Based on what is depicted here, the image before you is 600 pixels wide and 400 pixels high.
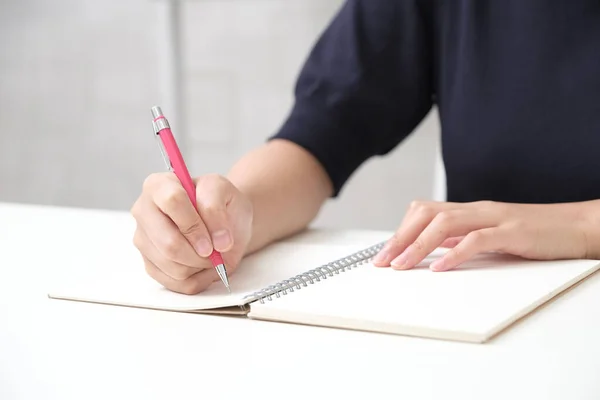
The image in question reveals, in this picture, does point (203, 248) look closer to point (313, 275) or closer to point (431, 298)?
point (313, 275)

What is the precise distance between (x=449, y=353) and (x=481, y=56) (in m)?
0.64

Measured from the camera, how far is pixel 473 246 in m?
0.74

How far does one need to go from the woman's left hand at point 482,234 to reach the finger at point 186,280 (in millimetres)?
152

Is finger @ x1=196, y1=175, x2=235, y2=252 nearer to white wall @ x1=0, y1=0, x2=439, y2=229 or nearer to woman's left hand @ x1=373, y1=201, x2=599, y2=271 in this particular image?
woman's left hand @ x1=373, y1=201, x2=599, y2=271

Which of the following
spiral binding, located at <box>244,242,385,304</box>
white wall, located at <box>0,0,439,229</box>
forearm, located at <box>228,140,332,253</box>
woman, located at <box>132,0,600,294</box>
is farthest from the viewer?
white wall, located at <box>0,0,439,229</box>

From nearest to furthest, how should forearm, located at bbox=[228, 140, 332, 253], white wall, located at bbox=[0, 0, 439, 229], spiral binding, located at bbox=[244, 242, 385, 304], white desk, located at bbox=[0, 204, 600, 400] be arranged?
white desk, located at bbox=[0, 204, 600, 400] → spiral binding, located at bbox=[244, 242, 385, 304] → forearm, located at bbox=[228, 140, 332, 253] → white wall, located at bbox=[0, 0, 439, 229]

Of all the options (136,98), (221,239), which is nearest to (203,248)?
(221,239)

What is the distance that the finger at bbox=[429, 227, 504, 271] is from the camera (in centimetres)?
73

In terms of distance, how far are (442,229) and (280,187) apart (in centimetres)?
27

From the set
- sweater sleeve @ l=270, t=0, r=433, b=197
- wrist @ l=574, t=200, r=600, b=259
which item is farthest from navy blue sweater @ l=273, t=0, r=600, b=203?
wrist @ l=574, t=200, r=600, b=259

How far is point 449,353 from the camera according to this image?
55 cm

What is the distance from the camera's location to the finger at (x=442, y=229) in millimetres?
746

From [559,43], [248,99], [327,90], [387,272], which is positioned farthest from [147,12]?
[387,272]

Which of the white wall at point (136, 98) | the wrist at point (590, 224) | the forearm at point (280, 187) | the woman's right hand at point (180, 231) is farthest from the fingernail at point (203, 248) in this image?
the white wall at point (136, 98)
